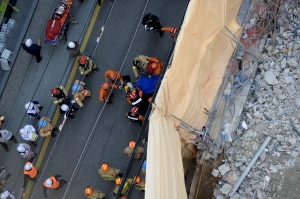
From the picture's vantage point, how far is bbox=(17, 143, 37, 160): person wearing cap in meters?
10.5

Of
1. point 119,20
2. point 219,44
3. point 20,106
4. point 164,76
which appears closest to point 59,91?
point 20,106

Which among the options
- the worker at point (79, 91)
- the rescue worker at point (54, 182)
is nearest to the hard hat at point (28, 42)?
the worker at point (79, 91)

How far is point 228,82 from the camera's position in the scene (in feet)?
33.1

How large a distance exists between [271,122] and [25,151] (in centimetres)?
654

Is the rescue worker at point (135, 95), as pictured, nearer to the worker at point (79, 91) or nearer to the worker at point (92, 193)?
the worker at point (79, 91)

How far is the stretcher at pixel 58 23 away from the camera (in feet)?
36.6

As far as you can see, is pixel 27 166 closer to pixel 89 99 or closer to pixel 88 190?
pixel 88 190

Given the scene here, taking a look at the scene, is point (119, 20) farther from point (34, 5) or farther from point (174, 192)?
point (174, 192)

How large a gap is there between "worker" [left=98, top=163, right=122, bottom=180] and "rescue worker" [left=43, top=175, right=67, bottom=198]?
131 centimetres

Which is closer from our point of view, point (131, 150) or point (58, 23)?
point (131, 150)

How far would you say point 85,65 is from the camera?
35.4 ft

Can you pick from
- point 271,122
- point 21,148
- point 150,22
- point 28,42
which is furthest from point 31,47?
point 271,122

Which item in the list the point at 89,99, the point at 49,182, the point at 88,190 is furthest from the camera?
the point at 89,99

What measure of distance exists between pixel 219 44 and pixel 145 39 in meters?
2.52
